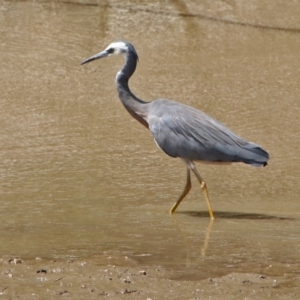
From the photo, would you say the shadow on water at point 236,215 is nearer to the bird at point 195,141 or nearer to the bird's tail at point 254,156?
the bird at point 195,141

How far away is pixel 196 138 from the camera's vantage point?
7254mm

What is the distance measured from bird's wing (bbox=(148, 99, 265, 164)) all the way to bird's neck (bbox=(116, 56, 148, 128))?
38 centimetres

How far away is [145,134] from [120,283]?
392 cm

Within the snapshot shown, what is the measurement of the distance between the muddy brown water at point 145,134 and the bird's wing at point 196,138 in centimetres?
37

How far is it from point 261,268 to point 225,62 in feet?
16.8

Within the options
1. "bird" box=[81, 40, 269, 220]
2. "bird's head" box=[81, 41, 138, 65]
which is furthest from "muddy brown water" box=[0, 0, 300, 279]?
"bird's head" box=[81, 41, 138, 65]

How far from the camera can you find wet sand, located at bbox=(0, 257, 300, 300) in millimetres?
4789

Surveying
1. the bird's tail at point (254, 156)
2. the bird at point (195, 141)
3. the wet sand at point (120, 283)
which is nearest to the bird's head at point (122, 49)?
the bird at point (195, 141)

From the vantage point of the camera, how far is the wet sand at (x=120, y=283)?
15.7 feet

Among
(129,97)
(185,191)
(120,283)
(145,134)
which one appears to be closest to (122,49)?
(129,97)

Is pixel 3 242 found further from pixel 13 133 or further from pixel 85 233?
pixel 13 133

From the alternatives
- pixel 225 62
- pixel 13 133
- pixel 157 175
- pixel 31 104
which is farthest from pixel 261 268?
pixel 225 62

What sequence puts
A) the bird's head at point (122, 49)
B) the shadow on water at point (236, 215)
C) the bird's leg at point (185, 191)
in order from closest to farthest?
the shadow on water at point (236, 215) → the bird's leg at point (185, 191) → the bird's head at point (122, 49)

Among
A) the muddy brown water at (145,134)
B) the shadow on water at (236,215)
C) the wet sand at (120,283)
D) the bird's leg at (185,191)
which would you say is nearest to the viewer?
the wet sand at (120,283)
